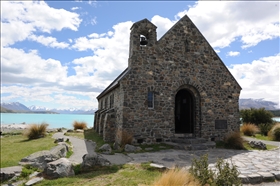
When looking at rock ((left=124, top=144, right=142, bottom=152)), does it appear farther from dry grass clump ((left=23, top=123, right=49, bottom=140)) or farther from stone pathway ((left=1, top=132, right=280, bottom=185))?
dry grass clump ((left=23, top=123, right=49, bottom=140))

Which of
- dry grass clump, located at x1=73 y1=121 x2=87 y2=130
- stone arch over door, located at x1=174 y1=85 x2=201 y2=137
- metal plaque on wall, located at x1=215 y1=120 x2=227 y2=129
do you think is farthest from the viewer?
dry grass clump, located at x1=73 y1=121 x2=87 y2=130

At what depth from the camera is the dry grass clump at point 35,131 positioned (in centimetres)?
1866

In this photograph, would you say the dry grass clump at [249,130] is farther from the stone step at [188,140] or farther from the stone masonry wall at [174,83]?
the stone step at [188,140]

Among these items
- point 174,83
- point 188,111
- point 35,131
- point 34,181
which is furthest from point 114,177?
point 35,131

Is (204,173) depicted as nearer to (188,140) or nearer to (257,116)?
(188,140)

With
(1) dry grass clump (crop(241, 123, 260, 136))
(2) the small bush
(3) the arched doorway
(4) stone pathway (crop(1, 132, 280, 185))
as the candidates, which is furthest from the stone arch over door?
(1) dry grass clump (crop(241, 123, 260, 136))

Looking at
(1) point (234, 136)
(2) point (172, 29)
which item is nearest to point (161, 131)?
(1) point (234, 136)

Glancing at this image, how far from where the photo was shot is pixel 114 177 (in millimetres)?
7438

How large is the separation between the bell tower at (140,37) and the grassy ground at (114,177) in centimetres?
756

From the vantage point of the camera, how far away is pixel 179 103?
1841 centimetres

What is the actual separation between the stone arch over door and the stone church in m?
0.07

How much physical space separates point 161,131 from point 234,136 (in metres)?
4.76

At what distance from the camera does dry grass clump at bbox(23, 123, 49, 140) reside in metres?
18.7

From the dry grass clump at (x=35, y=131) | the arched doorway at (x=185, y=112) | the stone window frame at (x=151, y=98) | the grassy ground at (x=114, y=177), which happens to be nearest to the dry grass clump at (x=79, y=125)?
the dry grass clump at (x=35, y=131)
